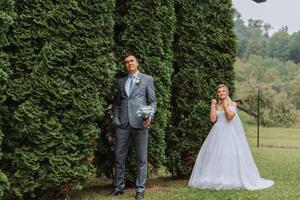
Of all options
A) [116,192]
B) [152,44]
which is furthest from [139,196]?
[152,44]

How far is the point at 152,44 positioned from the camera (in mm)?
7324

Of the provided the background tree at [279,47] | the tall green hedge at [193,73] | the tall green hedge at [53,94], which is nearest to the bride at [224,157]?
the tall green hedge at [193,73]

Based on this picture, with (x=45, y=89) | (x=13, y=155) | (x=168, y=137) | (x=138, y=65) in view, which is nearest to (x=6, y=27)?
(x=45, y=89)

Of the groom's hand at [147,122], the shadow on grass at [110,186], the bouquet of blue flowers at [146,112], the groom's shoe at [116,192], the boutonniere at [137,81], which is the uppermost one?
the boutonniere at [137,81]

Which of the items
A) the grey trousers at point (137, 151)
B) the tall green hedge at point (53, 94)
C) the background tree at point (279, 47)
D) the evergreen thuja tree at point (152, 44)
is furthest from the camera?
the background tree at point (279, 47)

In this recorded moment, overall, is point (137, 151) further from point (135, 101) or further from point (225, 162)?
point (225, 162)

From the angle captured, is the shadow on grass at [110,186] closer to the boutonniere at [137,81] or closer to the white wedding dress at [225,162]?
the white wedding dress at [225,162]

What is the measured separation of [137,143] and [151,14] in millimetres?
2171

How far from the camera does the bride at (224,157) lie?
753cm

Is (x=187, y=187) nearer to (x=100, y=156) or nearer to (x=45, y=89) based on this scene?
(x=100, y=156)

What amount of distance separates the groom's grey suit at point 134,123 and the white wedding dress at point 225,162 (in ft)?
4.69

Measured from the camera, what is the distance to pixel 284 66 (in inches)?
2894

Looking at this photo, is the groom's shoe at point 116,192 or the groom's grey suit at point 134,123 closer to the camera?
the groom's grey suit at point 134,123

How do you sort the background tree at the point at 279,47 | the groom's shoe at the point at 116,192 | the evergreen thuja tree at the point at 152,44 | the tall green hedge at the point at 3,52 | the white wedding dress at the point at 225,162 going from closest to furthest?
the tall green hedge at the point at 3,52
the groom's shoe at the point at 116,192
the evergreen thuja tree at the point at 152,44
the white wedding dress at the point at 225,162
the background tree at the point at 279,47
